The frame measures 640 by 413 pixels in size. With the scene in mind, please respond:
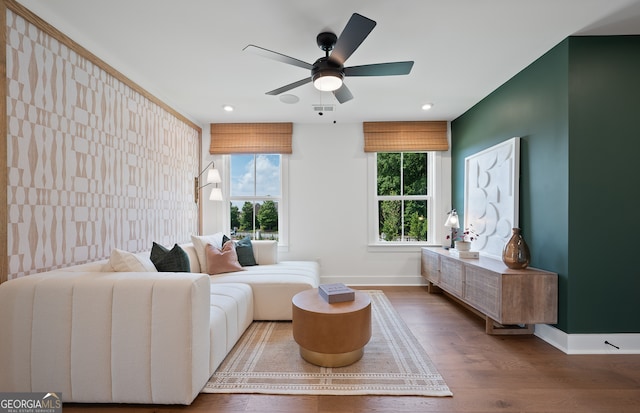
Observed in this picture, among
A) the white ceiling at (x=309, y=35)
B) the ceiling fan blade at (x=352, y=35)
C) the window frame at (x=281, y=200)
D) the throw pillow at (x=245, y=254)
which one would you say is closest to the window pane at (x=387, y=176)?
the white ceiling at (x=309, y=35)

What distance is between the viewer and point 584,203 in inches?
90.0

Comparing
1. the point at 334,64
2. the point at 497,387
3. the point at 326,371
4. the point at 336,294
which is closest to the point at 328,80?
the point at 334,64

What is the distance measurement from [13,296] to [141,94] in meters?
2.18

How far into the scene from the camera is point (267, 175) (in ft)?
14.9

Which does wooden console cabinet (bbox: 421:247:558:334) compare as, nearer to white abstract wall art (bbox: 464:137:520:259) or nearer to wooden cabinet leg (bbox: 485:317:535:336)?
wooden cabinet leg (bbox: 485:317:535:336)

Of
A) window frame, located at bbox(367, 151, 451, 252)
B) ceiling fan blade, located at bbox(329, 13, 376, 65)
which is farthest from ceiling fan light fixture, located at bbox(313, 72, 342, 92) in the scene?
window frame, located at bbox(367, 151, 451, 252)

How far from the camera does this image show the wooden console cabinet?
7.86ft

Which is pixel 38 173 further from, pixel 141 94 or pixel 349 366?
pixel 349 366

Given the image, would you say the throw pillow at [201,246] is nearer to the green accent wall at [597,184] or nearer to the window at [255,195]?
the window at [255,195]

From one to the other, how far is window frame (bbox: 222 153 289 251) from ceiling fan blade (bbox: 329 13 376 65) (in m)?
2.50

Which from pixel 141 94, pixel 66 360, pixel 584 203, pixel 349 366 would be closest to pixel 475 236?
pixel 584 203

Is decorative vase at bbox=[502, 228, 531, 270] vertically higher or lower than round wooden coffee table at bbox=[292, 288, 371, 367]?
higher

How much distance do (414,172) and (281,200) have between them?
7.15ft

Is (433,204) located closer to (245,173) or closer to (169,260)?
(245,173)
